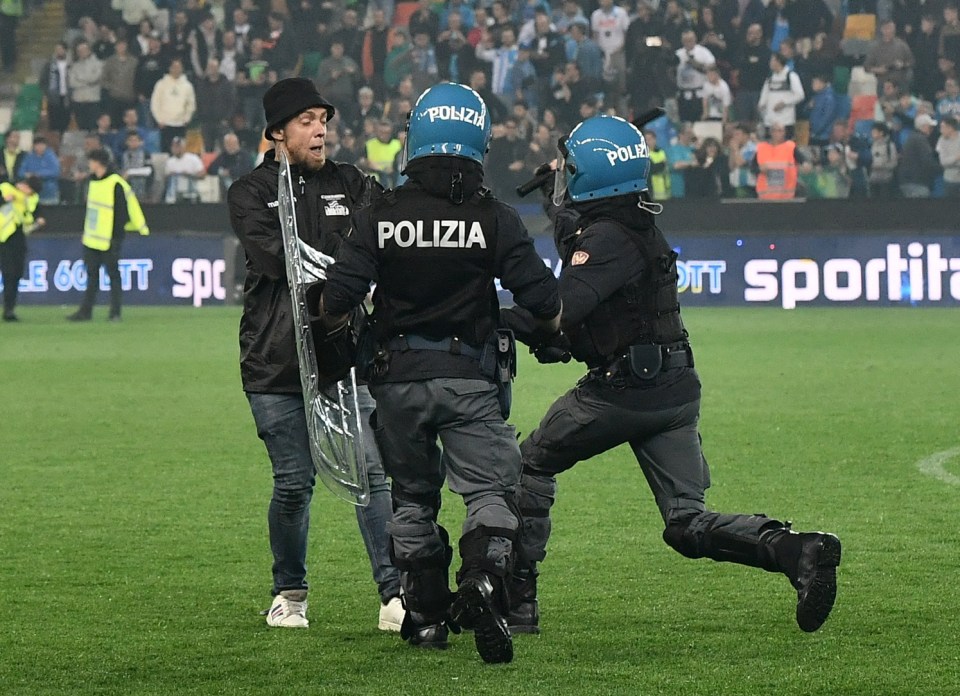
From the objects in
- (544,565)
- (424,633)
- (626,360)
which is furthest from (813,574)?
(544,565)

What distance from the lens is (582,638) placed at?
18.3 ft

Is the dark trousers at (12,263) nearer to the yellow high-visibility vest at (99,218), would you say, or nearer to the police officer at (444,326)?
the yellow high-visibility vest at (99,218)

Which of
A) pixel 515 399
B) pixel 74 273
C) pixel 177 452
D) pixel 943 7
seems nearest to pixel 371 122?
pixel 74 273

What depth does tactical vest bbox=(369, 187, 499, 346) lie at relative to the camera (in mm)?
5082

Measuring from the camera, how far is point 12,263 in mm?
21672

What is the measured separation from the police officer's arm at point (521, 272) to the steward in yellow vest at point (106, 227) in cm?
1650

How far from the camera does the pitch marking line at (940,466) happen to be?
9.00m

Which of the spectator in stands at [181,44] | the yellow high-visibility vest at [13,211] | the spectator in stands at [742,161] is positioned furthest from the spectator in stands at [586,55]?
the yellow high-visibility vest at [13,211]

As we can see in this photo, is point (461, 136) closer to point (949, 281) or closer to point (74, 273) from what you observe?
point (949, 281)

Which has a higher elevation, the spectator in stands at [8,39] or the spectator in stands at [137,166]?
the spectator in stands at [8,39]

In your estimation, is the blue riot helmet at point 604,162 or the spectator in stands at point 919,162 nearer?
the blue riot helmet at point 604,162

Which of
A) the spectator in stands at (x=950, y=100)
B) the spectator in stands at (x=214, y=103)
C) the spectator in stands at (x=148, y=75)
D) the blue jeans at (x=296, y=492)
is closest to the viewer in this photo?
the blue jeans at (x=296, y=492)

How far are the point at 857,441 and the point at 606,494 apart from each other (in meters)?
2.33

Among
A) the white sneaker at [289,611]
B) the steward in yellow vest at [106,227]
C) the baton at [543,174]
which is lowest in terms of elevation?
the white sneaker at [289,611]
